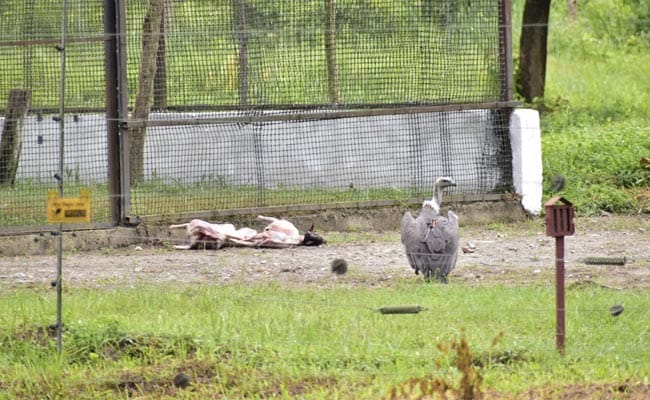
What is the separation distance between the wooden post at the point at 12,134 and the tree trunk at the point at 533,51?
10403 mm

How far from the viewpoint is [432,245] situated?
926 cm

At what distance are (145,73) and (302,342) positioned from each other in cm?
510

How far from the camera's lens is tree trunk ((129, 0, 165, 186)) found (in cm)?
1138

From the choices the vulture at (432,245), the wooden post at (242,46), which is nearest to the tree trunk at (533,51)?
the wooden post at (242,46)

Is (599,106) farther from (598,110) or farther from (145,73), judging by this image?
(145,73)

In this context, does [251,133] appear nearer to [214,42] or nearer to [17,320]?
[214,42]

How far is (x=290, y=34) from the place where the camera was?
12.0 m

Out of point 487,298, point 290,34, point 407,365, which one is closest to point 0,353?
point 407,365

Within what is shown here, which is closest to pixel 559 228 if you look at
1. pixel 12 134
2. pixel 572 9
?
pixel 12 134

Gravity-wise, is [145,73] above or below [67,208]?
above

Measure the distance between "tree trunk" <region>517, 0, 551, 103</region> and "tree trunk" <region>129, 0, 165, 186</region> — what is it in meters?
9.49

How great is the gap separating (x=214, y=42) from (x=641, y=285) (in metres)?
4.86

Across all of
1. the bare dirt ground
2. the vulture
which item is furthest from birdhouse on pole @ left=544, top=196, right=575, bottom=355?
the vulture

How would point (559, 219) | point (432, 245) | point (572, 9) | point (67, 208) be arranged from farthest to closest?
point (572, 9) < point (432, 245) < point (67, 208) < point (559, 219)
